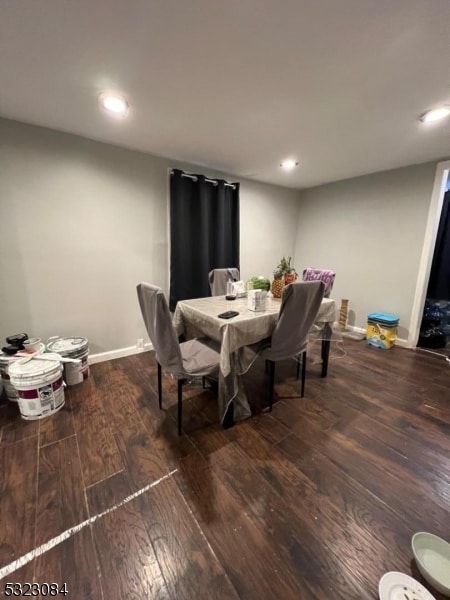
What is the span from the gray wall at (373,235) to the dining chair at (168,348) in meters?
2.89

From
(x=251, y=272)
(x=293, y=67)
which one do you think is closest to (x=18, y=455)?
(x=293, y=67)

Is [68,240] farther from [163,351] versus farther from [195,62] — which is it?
[195,62]

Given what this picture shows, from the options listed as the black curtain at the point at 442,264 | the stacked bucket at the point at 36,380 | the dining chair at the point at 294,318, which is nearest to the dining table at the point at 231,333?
the dining chair at the point at 294,318

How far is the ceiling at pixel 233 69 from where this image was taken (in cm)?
108

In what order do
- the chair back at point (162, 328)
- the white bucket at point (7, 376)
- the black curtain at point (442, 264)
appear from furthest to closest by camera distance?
the black curtain at point (442, 264) → the white bucket at point (7, 376) → the chair back at point (162, 328)

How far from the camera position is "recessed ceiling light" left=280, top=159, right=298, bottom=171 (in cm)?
294

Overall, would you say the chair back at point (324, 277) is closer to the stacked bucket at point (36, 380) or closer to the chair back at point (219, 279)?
the chair back at point (219, 279)

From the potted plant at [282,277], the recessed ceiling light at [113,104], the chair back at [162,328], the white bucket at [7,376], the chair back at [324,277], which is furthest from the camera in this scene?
the chair back at [324,277]

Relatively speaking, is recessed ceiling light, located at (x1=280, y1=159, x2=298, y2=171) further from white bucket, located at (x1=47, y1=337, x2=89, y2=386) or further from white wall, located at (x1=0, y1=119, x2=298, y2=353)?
white bucket, located at (x1=47, y1=337, x2=89, y2=386)

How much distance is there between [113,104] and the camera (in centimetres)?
175

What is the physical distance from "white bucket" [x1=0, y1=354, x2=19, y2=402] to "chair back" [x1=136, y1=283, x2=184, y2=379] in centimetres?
123

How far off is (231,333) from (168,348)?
1.36 ft

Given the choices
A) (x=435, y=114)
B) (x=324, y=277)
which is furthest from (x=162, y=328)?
(x=435, y=114)

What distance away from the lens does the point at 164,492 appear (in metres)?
1.27
